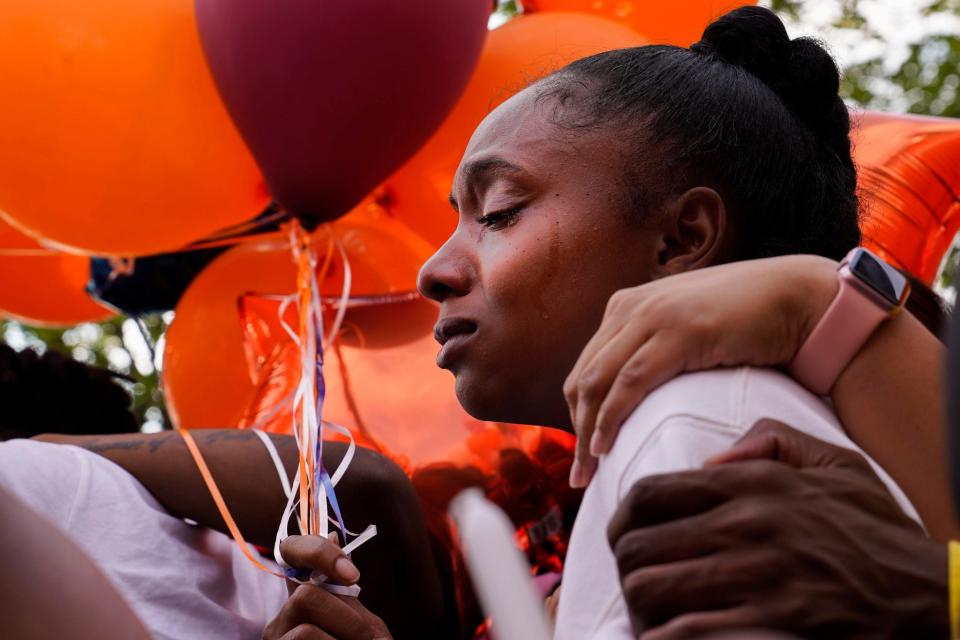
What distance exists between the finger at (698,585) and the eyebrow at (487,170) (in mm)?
594

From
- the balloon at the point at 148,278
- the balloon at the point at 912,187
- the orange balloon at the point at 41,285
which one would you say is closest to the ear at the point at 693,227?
the balloon at the point at 912,187

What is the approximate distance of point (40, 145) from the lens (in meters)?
2.20

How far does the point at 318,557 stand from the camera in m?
1.48

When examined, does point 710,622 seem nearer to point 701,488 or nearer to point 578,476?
point 701,488

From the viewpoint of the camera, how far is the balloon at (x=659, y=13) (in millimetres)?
2500

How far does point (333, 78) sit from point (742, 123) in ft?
A: 3.08

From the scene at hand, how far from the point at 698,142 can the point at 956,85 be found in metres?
5.15

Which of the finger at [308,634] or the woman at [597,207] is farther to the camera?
A: the finger at [308,634]

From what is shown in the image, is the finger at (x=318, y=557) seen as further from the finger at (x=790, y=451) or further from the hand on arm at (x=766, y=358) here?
the finger at (x=790, y=451)

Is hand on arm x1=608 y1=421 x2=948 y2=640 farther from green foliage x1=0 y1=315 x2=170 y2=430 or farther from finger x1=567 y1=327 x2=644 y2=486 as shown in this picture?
green foliage x1=0 y1=315 x2=170 y2=430

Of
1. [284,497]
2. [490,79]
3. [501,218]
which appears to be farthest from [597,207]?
[490,79]

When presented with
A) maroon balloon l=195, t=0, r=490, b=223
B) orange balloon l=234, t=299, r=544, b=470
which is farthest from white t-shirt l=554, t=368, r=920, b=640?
maroon balloon l=195, t=0, r=490, b=223

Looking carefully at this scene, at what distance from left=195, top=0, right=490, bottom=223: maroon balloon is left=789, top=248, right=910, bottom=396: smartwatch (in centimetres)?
124

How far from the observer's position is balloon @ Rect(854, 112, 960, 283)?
2.29m
